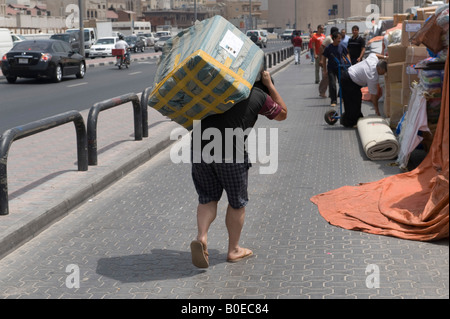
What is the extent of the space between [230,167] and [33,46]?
981 inches

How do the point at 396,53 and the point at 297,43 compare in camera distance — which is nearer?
the point at 396,53

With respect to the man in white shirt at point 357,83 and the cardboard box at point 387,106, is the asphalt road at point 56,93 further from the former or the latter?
the cardboard box at point 387,106

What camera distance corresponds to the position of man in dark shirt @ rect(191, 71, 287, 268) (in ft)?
18.5

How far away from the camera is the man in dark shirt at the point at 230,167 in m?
5.63

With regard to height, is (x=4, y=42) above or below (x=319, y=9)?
below

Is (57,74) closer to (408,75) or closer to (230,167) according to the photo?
(408,75)

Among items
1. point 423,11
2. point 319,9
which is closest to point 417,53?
point 423,11

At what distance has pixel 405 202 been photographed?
292 inches

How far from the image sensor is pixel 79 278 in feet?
18.3

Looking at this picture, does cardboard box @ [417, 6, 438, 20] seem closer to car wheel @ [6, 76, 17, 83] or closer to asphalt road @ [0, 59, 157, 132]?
asphalt road @ [0, 59, 157, 132]

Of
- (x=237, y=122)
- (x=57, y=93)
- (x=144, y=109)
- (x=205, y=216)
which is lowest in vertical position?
(x=57, y=93)

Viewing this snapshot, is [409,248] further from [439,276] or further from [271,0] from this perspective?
[271,0]

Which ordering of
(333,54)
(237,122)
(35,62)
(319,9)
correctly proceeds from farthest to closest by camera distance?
(319,9) → (35,62) → (333,54) → (237,122)
